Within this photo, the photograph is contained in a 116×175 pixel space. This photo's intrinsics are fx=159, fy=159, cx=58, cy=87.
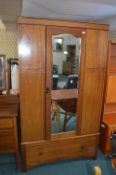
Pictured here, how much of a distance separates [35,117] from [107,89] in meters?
1.21

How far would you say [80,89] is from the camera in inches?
80.7

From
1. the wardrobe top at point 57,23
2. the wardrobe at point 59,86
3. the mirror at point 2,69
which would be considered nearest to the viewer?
the wardrobe top at point 57,23

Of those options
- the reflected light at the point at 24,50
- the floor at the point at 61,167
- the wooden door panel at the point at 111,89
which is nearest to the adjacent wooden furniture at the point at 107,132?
the floor at the point at 61,167

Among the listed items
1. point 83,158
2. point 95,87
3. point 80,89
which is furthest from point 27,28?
point 83,158

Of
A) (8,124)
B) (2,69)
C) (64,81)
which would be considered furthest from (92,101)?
(2,69)

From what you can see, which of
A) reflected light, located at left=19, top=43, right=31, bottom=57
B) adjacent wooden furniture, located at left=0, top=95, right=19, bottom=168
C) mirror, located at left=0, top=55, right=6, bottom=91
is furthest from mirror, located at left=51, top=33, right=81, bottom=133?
mirror, located at left=0, top=55, right=6, bottom=91

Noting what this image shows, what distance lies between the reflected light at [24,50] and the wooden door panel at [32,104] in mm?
191

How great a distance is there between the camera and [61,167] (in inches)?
88.7

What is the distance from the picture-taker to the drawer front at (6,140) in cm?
209

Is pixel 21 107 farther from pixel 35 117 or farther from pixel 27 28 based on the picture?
pixel 27 28

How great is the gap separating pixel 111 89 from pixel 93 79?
58cm

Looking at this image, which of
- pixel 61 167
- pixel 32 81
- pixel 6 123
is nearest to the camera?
pixel 32 81

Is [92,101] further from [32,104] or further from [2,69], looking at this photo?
[2,69]

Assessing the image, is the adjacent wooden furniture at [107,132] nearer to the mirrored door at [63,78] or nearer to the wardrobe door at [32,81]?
the mirrored door at [63,78]
